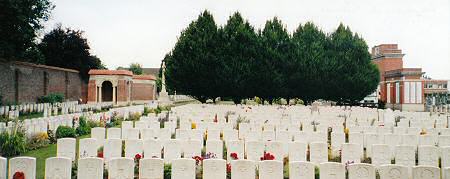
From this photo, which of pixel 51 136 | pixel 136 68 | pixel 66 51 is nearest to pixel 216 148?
pixel 51 136

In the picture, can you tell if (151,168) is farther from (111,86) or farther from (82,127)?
(111,86)

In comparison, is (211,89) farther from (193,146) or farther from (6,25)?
(193,146)

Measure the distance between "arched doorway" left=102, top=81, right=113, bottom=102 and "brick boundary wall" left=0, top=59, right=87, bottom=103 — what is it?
3.24 metres

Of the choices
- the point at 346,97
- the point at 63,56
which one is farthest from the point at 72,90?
the point at 346,97

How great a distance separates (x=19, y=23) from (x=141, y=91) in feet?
83.4

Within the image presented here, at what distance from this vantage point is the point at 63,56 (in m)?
40.2

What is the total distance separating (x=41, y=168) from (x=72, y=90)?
30.8m

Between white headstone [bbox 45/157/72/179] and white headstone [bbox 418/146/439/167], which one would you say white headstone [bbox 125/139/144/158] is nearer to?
white headstone [bbox 45/157/72/179]

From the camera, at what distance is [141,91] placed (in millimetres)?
47562

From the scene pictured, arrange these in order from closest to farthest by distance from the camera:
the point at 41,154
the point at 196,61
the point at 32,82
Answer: the point at 41,154
the point at 32,82
the point at 196,61

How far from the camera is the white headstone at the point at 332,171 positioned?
6711mm

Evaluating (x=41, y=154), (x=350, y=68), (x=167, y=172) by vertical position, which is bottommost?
(x=41, y=154)

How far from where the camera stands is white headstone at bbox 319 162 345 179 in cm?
671

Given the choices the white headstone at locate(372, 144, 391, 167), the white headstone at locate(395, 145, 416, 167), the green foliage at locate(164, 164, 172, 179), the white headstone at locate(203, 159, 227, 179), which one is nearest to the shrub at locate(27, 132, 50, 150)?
the green foliage at locate(164, 164, 172, 179)
